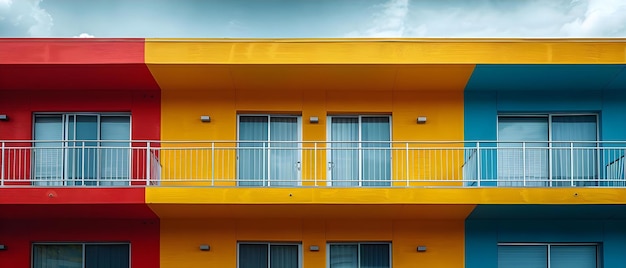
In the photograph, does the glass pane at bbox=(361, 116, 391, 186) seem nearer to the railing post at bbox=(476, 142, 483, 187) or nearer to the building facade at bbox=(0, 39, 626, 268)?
the building facade at bbox=(0, 39, 626, 268)

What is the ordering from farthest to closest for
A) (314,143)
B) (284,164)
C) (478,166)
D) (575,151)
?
(575,151)
(284,164)
(314,143)
(478,166)

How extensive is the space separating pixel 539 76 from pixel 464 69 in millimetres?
1644

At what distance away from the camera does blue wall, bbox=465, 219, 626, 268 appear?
1473 centimetres

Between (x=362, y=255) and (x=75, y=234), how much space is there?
6114 millimetres

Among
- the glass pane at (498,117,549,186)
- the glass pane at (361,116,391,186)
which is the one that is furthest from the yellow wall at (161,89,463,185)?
the glass pane at (498,117,549,186)

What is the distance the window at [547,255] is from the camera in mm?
14961

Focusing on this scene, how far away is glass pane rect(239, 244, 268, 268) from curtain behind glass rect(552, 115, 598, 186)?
6.51 metres

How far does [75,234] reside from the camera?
14.8m

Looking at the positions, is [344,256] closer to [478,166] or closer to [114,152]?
[478,166]

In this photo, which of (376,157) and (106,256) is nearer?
(106,256)

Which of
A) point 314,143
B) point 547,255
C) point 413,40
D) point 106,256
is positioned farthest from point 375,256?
point 106,256

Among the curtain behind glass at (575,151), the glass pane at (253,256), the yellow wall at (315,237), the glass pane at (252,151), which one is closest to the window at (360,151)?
the yellow wall at (315,237)

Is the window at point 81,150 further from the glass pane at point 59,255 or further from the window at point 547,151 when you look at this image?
the window at point 547,151

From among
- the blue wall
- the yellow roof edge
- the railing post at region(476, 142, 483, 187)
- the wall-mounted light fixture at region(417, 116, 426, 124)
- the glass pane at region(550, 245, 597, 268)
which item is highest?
the yellow roof edge
